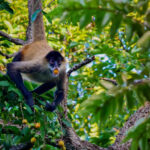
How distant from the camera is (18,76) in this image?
4227 mm

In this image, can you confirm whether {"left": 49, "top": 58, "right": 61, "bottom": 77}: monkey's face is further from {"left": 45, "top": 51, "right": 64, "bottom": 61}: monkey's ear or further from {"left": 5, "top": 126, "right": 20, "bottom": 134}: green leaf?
{"left": 5, "top": 126, "right": 20, "bottom": 134}: green leaf

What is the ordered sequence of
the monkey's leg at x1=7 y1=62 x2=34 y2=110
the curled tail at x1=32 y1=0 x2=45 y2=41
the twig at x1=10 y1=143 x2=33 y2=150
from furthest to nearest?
the curled tail at x1=32 y1=0 x2=45 y2=41
the monkey's leg at x1=7 y1=62 x2=34 y2=110
the twig at x1=10 y1=143 x2=33 y2=150

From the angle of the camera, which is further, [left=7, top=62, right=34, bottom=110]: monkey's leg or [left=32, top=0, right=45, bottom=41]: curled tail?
[left=32, top=0, right=45, bottom=41]: curled tail

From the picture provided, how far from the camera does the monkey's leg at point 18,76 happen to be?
3.69 m

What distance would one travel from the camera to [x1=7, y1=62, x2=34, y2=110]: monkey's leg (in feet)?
12.1

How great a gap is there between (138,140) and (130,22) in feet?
1.86

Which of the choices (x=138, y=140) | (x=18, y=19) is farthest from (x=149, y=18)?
(x=18, y=19)

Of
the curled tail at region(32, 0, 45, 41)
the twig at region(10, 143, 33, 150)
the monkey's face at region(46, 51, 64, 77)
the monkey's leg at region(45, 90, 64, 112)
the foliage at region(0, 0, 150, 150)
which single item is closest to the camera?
the foliage at region(0, 0, 150, 150)

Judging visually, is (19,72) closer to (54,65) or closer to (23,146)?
(54,65)

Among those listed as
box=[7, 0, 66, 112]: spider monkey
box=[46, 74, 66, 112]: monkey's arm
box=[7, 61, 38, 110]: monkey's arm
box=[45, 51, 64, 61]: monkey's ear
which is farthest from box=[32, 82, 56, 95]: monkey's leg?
box=[45, 51, 64, 61]: monkey's ear

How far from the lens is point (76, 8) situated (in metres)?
1.23

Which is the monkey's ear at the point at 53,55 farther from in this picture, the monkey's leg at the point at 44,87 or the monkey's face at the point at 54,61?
the monkey's leg at the point at 44,87

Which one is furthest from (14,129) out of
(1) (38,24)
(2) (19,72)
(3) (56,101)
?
(1) (38,24)

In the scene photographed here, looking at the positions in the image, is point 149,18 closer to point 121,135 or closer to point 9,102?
point 9,102
